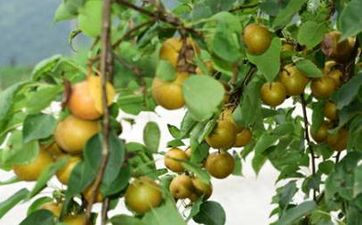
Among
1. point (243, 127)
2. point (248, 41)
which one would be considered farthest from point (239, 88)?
point (248, 41)

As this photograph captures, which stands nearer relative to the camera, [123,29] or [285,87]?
[123,29]

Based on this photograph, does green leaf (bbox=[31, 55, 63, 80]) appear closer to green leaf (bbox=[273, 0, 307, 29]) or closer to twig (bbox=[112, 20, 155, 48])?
twig (bbox=[112, 20, 155, 48])

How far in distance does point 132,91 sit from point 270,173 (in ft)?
12.2

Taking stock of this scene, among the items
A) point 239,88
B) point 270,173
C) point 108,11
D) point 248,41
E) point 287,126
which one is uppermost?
point 108,11

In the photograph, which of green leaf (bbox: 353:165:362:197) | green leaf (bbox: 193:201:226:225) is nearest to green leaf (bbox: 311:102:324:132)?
green leaf (bbox: 193:201:226:225)

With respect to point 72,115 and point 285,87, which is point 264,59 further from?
point 72,115

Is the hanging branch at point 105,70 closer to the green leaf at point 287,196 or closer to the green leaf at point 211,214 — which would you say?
the green leaf at point 211,214

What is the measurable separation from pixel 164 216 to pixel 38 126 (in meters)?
0.13

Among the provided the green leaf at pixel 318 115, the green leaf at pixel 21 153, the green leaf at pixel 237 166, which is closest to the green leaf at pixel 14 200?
the green leaf at pixel 21 153

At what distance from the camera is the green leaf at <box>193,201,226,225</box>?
0.92m

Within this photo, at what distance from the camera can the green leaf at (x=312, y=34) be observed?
894 millimetres

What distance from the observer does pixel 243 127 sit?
3.05ft

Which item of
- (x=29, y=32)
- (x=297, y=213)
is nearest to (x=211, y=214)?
(x=297, y=213)

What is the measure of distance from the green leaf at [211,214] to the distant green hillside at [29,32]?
8.31 metres
